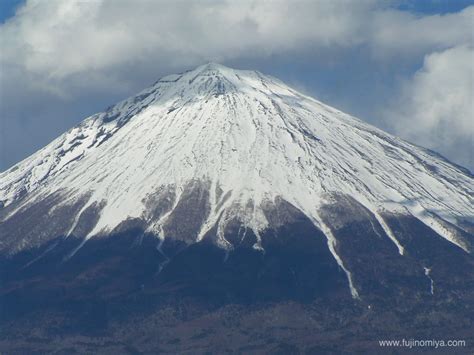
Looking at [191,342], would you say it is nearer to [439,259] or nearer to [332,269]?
[332,269]

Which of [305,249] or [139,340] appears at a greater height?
[305,249]

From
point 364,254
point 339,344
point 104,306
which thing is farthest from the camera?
point 364,254

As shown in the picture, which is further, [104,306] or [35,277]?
[35,277]

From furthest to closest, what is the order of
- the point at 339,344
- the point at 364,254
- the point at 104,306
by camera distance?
1. the point at 364,254
2. the point at 104,306
3. the point at 339,344

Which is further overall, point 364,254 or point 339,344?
point 364,254

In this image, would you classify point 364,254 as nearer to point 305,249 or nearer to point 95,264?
point 305,249

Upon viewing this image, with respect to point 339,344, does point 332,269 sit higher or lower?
higher

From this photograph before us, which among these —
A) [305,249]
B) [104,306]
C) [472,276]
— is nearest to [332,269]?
[305,249]

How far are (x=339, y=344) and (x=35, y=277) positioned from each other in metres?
53.5

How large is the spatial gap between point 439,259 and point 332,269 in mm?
17613

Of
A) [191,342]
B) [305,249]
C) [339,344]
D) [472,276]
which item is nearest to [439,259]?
[472,276]

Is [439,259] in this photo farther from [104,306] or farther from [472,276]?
[104,306]

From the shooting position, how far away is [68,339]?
174250 mm

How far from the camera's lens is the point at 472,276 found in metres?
194
